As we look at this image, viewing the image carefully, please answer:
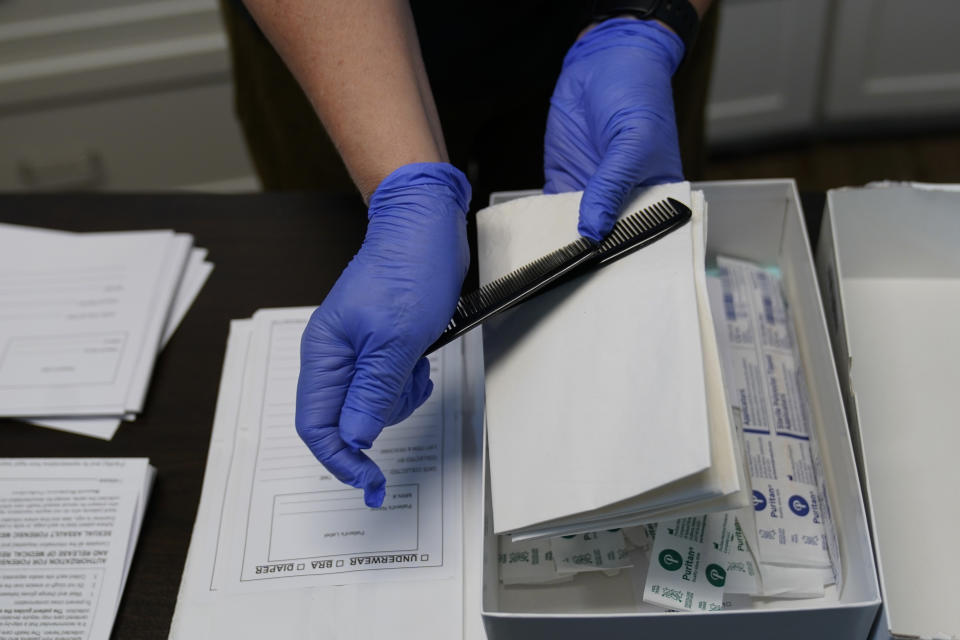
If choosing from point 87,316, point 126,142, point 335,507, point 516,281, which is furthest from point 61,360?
point 126,142

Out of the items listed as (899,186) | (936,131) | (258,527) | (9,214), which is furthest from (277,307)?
(936,131)

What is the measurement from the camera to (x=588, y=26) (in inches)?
30.1

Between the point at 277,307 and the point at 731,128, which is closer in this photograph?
the point at 277,307

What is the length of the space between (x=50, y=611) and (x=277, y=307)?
320 mm

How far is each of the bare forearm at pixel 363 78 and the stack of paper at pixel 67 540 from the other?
0.32 m

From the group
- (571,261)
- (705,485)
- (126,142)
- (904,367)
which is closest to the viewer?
(705,485)

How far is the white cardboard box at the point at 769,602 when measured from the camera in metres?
0.49

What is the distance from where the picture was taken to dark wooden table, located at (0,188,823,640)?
2.18ft

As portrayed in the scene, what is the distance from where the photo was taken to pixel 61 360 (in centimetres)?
79

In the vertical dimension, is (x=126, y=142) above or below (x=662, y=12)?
above

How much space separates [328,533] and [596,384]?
25 cm

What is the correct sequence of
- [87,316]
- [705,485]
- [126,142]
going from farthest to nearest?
[126,142] < [87,316] < [705,485]

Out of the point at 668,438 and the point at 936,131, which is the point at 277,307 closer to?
the point at 668,438

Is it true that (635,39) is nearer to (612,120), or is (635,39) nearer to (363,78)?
(612,120)
